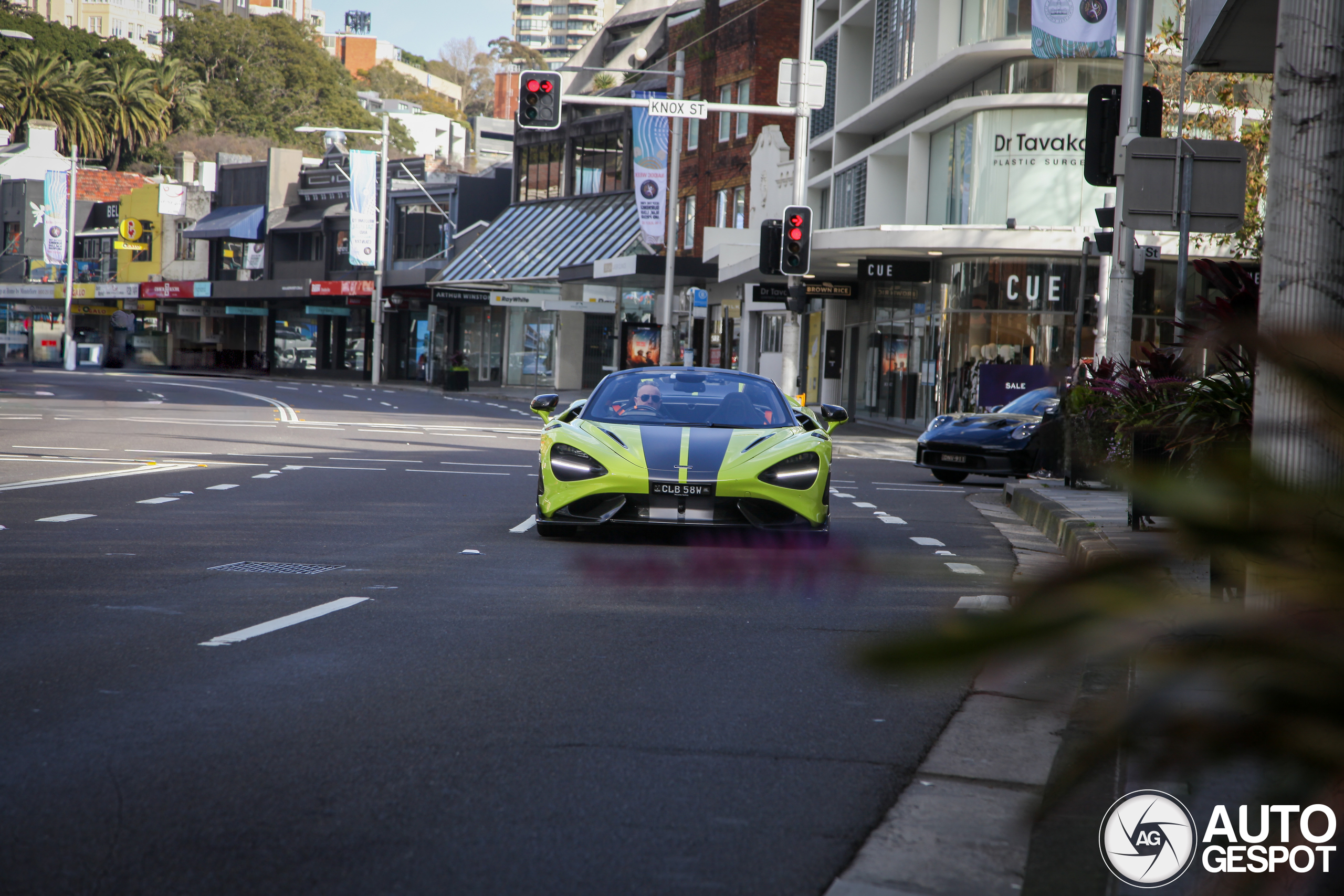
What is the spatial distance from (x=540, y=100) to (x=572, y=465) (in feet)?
43.0

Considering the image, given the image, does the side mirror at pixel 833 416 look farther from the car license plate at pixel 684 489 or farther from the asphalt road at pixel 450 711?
the asphalt road at pixel 450 711

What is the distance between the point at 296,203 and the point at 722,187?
97.5 feet

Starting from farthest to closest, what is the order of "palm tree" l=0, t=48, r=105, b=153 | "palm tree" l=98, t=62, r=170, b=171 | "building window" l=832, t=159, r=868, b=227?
1. "palm tree" l=98, t=62, r=170, b=171
2. "palm tree" l=0, t=48, r=105, b=153
3. "building window" l=832, t=159, r=868, b=227

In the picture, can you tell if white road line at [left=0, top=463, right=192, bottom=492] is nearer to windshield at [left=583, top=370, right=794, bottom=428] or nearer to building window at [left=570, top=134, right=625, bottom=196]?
windshield at [left=583, top=370, right=794, bottom=428]

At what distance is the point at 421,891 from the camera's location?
10.3 feet

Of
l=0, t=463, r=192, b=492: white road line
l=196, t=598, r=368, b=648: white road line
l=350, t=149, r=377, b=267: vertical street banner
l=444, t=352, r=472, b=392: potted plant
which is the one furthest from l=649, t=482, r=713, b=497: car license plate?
l=350, t=149, r=377, b=267: vertical street banner

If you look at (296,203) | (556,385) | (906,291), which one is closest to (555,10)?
(296,203)

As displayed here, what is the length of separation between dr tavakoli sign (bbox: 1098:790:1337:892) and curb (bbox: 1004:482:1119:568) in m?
4.39

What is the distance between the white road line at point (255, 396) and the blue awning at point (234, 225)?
74.5ft

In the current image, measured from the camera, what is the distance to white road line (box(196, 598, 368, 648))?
6084 mm

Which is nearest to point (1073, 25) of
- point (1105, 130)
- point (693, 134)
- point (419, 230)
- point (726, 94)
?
point (1105, 130)

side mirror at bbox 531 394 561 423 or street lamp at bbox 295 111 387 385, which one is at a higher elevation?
street lamp at bbox 295 111 387 385

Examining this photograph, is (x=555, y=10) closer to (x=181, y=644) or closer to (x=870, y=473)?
(x=870, y=473)

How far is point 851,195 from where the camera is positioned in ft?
130
